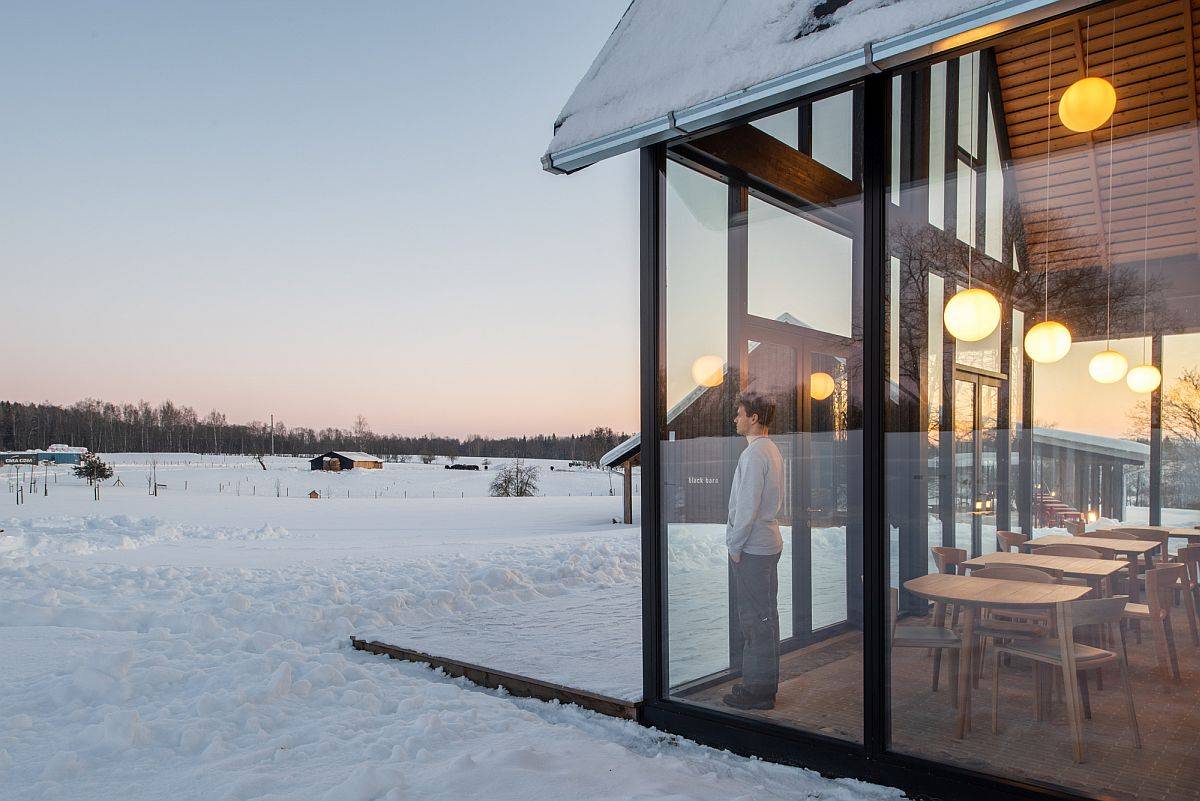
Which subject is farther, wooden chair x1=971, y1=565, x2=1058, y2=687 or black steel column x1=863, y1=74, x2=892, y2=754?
black steel column x1=863, y1=74, x2=892, y2=754

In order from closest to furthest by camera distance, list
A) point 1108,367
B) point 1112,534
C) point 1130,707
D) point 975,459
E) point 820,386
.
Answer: point 1130,707 < point 1112,534 < point 1108,367 < point 975,459 < point 820,386

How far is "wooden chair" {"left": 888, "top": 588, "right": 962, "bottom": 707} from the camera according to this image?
3355mm

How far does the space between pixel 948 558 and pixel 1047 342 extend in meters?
1.16

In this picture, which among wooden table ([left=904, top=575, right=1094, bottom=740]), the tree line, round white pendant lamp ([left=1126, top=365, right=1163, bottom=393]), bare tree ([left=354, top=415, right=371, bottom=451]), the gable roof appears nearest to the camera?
round white pendant lamp ([left=1126, top=365, right=1163, bottom=393])

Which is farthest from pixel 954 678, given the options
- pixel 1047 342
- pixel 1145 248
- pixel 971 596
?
pixel 1145 248

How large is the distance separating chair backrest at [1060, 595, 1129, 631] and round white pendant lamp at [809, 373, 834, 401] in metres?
1.45

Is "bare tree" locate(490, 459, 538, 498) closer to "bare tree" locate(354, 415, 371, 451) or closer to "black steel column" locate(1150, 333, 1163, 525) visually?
"black steel column" locate(1150, 333, 1163, 525)

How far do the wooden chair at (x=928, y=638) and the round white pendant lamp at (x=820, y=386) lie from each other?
1.10 metres

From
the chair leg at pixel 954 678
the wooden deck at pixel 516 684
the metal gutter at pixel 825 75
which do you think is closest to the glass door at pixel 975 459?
the chair leg at pixel 954 678

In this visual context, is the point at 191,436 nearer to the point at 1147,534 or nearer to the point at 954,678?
the point at 954,678

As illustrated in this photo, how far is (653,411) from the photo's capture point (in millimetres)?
4250

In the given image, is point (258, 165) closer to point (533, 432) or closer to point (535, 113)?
point (535, 113)

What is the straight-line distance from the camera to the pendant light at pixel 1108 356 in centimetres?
326

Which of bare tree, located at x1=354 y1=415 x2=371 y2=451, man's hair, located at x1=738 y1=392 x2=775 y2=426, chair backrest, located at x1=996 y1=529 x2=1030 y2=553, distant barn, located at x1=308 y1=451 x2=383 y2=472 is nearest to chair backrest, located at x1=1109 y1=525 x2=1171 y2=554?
chair backrest, located at x1=996 y1=529 x2=1030 y2=553
